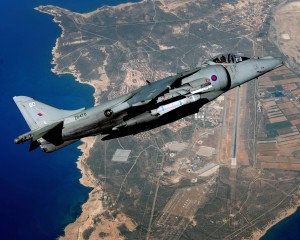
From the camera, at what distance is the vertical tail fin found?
32.3 m

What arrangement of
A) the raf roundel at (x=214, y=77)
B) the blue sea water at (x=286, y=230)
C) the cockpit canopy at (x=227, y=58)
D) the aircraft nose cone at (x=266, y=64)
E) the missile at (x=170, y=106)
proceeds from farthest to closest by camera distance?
the blue sea water at (x=286, y=230), the aircraft nose cone at (x=266, y=64), the cockpit canopy at (x=227, y=58), the raf roundel at (x=214, y=77), the missile at (x=170, y=106)

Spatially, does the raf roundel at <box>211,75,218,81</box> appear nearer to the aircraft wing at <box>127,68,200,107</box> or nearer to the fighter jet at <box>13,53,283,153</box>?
the fighter jet at <box>13,53,283,153</box>

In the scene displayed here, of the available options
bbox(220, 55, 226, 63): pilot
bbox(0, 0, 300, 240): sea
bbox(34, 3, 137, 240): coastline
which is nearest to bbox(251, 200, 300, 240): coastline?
bbox(0, 0, 300, 240): sea

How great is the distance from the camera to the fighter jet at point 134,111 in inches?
1178

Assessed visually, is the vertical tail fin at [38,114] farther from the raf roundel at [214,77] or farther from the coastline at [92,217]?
the coastline at [92,217]

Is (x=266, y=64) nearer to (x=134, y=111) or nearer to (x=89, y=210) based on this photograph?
(x=134, y=111)

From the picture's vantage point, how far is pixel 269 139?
252ft

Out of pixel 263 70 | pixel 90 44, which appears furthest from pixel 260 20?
pixel 263 70

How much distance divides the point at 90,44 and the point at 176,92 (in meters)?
85.8

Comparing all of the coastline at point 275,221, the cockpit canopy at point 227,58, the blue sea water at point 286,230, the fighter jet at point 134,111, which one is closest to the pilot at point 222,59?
the cockpit canopy at point 227,58

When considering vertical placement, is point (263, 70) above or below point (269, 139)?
above

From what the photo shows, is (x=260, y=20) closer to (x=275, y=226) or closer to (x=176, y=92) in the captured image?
(x=275, y=226)

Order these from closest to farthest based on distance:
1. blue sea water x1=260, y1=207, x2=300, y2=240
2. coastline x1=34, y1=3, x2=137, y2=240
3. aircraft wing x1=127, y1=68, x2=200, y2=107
A: aircraft wing x1=127, y1=68, x2=200, y2=107 < blue sea water x1=260, y1=207, x2=300, y2=240 < coastline x1=34, y1=3, x2=137, y2=240

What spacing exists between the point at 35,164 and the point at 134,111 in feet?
169
